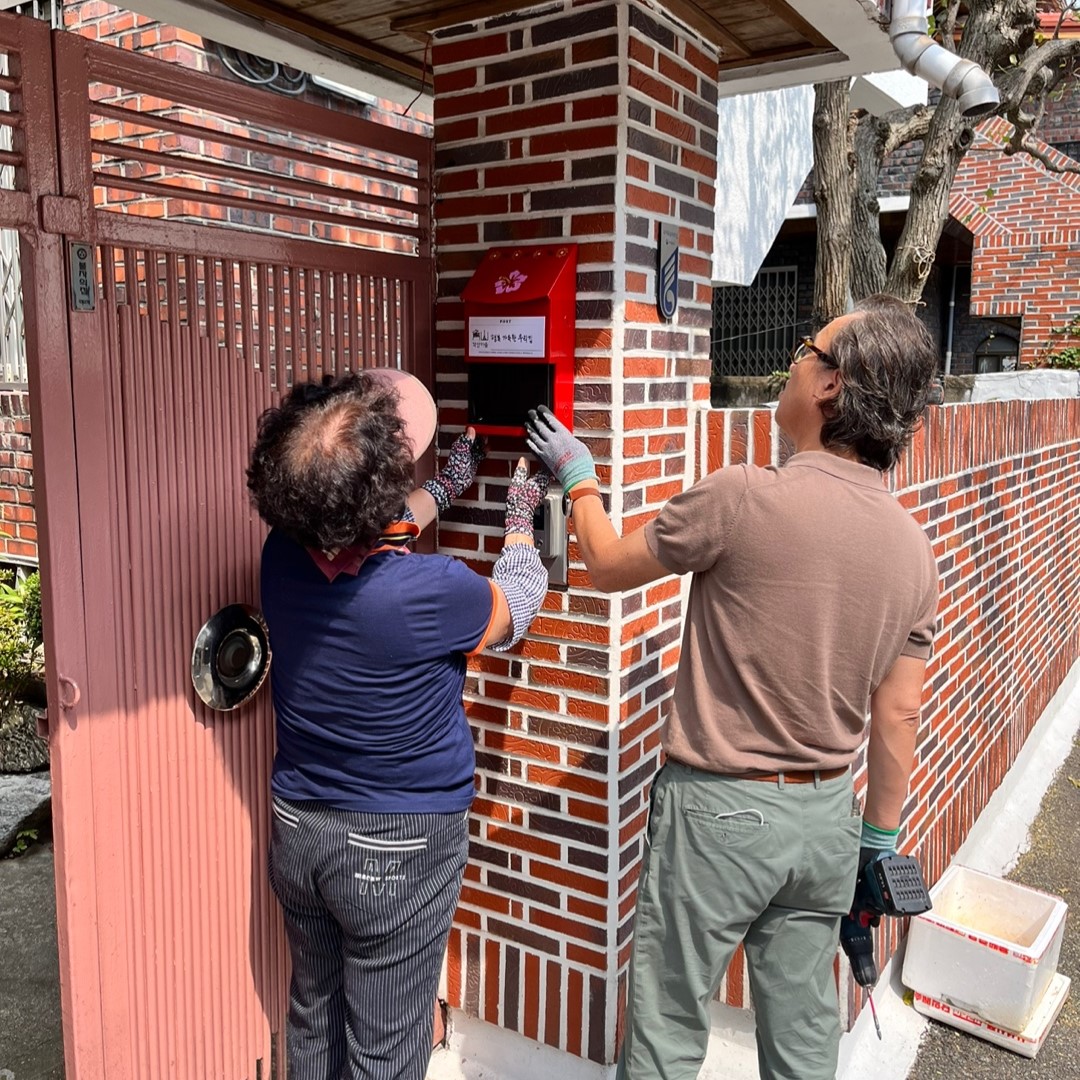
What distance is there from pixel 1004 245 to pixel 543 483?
11820 millimetres

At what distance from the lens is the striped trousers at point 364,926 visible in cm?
221

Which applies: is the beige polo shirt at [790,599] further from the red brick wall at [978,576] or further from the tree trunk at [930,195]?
the tree trunk at [930,195]

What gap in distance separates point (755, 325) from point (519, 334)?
11555 millimetres

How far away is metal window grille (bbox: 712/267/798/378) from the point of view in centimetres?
1364

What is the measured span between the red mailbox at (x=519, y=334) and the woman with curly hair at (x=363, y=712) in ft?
1.52

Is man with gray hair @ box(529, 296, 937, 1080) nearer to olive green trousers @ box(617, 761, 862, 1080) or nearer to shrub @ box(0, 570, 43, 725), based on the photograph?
olive green trousers @ box(617, 761, 862, 1080)

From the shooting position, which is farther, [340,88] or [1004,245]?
[1004,245]

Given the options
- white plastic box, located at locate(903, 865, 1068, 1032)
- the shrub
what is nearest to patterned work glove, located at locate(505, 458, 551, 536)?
white plastic box, located at locate(903, 865, 1068, 1032)

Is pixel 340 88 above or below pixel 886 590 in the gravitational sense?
above

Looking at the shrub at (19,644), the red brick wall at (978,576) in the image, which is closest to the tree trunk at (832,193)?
the red brick wall at (978,576)

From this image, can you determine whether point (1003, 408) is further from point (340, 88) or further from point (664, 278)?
point (340, 88)

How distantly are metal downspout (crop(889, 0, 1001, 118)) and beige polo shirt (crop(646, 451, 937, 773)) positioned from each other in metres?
1.64

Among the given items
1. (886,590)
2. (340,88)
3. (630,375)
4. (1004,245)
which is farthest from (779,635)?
(1004,245)

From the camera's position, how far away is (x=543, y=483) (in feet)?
9.37
